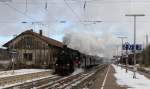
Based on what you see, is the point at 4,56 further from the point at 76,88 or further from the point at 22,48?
the point at 76,88

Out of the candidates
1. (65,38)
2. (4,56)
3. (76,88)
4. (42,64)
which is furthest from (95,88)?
(65,38)

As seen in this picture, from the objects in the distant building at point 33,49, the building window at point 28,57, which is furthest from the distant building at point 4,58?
the building window at point 28,57

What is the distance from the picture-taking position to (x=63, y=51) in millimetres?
50156

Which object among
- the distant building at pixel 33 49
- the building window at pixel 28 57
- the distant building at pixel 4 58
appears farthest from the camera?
the building window at pixel 28 57

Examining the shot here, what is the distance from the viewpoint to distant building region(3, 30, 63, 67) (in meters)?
75.7

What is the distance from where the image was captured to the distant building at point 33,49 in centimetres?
7569

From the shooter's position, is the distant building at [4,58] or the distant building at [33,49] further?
the distant building at [33,49]

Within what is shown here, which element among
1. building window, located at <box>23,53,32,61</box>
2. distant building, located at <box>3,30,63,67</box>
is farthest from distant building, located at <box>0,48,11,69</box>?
building window, located at <box>23,53,32,61</box>

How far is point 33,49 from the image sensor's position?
77250 millimetres

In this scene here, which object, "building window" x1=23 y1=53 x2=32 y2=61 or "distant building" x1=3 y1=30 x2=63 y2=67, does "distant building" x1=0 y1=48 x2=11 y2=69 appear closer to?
"distant building" x1=3 y1=30 x2=63 y2=67

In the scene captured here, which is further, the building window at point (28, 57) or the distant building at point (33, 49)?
the building window at point (28, 57)

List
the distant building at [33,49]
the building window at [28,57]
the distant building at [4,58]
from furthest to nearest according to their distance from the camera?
the building window at [28,57] < the distant building at [33,49] < the distant building at [4,58]

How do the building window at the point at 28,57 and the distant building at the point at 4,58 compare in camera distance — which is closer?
the distant building at the point at 4,58

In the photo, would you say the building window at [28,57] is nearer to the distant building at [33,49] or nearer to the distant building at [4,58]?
the distant building at [33,49]
